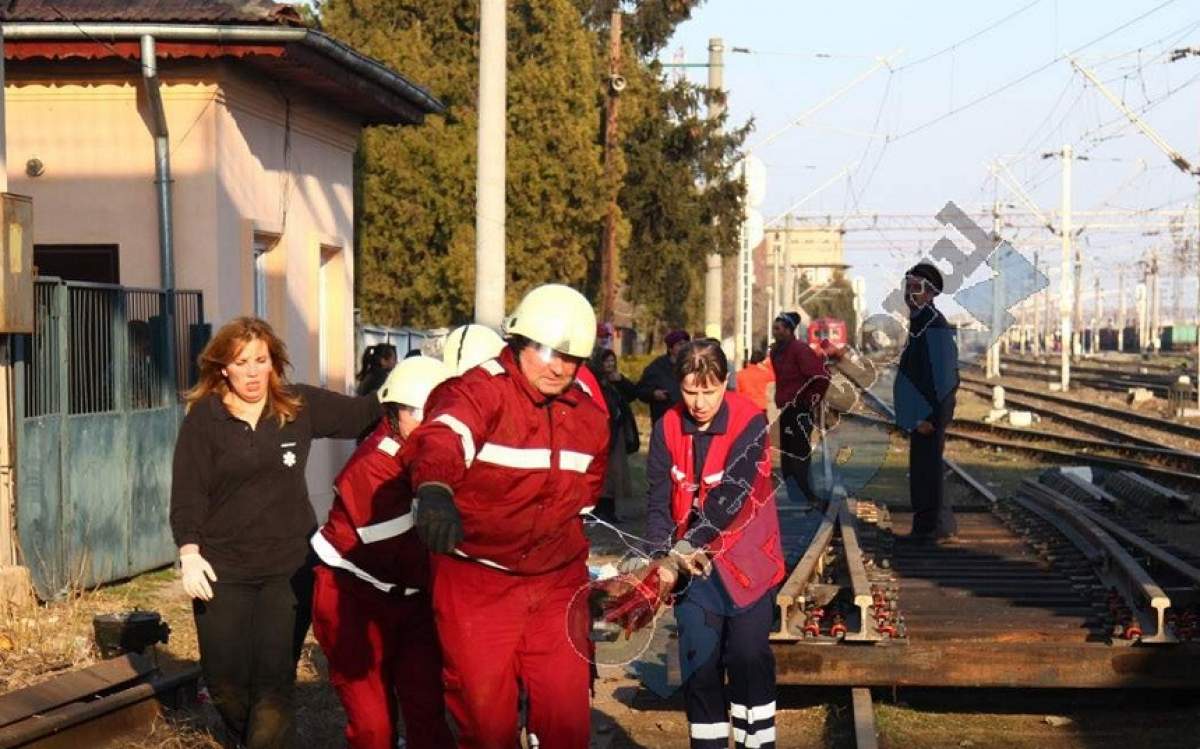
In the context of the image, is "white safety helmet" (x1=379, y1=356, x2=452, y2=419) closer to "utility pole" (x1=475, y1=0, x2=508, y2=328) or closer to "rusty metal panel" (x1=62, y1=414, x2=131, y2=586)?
"rusty metal panel" (x1=62, y1=414, x2=131, y2=586)

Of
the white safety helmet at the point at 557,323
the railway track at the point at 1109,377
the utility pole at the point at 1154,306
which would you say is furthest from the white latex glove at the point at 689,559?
the utility pole at the point at 1154,306

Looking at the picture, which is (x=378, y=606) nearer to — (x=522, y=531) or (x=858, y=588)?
(x=522, y=531)

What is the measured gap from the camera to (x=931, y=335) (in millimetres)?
12914

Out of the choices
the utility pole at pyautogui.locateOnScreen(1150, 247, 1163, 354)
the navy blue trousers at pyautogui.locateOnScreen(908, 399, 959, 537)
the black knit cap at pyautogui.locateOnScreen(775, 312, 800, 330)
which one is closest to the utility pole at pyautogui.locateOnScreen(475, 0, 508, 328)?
the navy blue trousers at pyautogui.locateOnScreen(908, 399, 959, 537)

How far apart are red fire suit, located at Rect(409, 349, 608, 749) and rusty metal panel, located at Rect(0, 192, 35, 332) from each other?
5666 mm

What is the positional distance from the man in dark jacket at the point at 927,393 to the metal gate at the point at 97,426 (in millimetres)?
5370

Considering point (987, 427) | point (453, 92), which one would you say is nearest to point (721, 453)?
point (453, 92)

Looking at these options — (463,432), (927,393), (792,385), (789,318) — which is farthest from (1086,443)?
(463,432)

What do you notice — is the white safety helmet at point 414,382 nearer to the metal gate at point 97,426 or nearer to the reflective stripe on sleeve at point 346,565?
the reflective stripe on sleeve at point 346,565

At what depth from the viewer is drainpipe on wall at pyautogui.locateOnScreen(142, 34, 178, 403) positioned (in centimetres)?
1430

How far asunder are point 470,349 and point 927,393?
652 centimetres

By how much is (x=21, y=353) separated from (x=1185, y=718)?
715 centimetres

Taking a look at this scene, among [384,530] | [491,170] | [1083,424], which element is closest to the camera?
[384,530]

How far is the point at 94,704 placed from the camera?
8438mm
